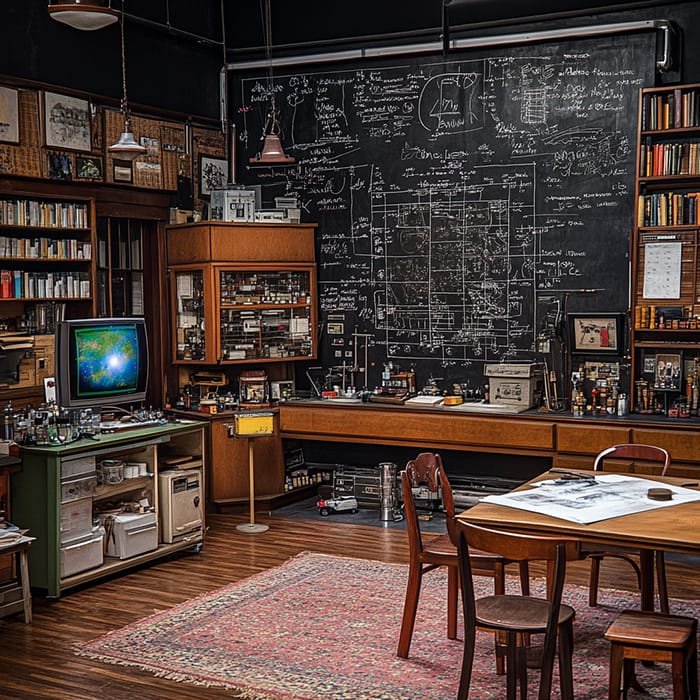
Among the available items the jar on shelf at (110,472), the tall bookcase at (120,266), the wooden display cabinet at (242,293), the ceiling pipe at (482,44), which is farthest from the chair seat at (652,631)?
the tall bookcase at (120,266)

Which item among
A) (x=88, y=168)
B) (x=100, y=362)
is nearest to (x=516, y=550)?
(x=100, y=362)

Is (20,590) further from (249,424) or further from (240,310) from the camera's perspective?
(240,310)

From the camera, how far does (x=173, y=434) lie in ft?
24.2

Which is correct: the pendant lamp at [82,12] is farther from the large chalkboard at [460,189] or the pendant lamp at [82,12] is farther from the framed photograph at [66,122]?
the large chalkboard at [460,189]

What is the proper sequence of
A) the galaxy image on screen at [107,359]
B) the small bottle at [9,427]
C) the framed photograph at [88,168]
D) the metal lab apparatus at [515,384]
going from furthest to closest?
the metal lab apparatus at [515,384]
the framed photograph at [88,168]
the galaxy image on screen at [107,359]
the small bottle at [9,427]

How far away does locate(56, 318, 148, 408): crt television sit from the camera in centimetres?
704

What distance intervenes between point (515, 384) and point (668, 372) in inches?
45.3

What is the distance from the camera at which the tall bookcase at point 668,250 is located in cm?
772

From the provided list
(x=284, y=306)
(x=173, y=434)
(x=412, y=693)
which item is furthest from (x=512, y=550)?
(x=284, y=306)

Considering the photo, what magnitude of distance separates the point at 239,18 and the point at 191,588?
5.35 m

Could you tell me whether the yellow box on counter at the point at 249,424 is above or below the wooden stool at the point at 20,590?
above

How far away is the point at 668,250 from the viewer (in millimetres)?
7828

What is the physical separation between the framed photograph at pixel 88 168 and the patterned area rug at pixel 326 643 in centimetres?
341

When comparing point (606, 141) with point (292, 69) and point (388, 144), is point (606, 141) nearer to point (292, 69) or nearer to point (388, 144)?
point (388, 144)
